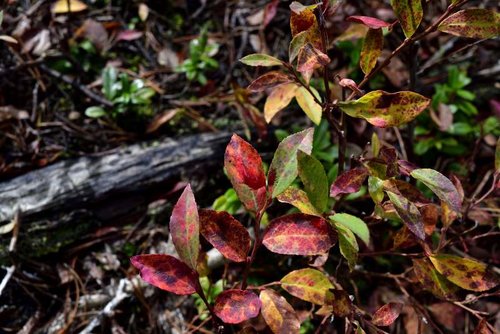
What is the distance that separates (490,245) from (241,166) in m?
1.28

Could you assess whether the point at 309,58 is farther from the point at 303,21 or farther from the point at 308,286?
the point at 308,286

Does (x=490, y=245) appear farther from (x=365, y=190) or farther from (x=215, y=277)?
(x=215, y=277)

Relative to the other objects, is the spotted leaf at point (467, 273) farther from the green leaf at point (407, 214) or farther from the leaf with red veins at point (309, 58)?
the leaf with red veins at point (309, 58)

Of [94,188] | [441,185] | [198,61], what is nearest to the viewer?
[441,185]

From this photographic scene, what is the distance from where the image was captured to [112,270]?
1705mm

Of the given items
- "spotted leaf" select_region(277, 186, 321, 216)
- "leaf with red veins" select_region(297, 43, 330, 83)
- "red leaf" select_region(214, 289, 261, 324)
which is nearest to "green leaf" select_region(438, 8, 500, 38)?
"leaf with red veins" select_region(297, 43, 330, 83)

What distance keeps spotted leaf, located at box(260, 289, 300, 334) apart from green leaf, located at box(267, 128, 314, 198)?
275 mm

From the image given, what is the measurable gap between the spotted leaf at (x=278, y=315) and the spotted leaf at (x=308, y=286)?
0.20 feet

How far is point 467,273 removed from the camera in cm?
116

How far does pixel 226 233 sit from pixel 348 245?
0.95 feet

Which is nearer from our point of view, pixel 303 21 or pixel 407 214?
pixel 407 214

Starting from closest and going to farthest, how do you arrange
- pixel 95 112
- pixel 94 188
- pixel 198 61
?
pixel 94 188
pixel 95 112
pixel 198 61

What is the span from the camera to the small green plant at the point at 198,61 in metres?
2.10

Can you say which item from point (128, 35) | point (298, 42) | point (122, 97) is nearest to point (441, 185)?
point (298, 42)
